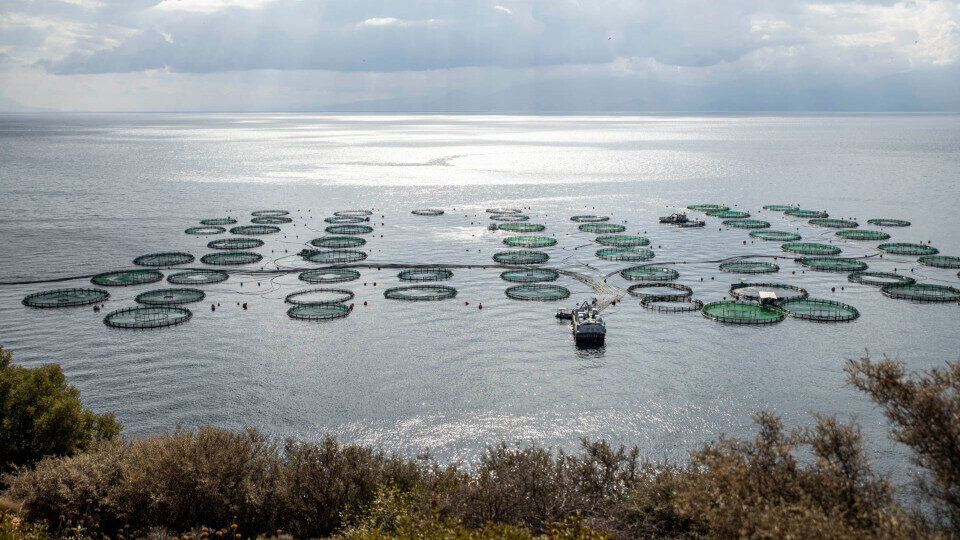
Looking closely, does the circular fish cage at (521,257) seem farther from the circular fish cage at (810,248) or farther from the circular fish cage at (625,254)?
the circular fish cage at (810,248)

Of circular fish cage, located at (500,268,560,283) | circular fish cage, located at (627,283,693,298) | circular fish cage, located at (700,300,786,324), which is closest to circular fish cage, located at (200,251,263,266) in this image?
circular fish cage, located at (500,268,560,283)

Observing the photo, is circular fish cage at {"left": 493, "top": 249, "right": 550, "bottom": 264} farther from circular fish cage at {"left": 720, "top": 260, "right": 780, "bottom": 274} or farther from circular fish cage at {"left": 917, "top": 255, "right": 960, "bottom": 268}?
circular fish cage at {"left": 917, "top": 255, "right": 960, "bottom": 268}

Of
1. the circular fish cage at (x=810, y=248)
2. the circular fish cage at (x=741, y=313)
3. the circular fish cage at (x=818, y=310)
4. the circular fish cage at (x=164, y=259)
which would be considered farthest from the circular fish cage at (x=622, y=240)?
the circular fish cage at (x=164, y=259)

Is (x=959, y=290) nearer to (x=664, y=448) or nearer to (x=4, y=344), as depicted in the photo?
(x=664, y=448)

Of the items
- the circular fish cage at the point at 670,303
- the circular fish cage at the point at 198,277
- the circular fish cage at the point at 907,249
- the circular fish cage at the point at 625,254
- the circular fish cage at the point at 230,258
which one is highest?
the circular fish cage at the point at 907,249

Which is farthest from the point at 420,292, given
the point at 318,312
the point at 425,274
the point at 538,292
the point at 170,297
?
the point at 170,297

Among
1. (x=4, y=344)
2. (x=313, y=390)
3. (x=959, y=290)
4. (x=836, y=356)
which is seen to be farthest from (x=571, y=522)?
(x=959, y=290)
